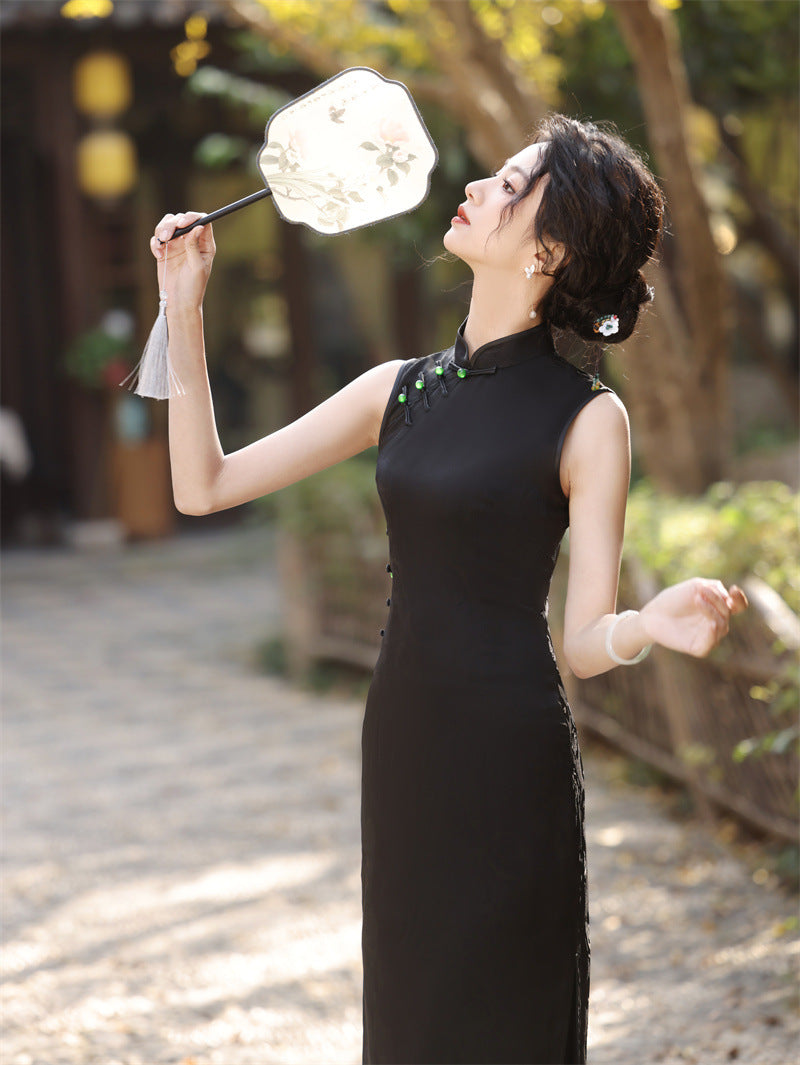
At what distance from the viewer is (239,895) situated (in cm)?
402

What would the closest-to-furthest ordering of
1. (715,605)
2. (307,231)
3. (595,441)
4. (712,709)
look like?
(715,605), (595,441), (712,709), (307,231)

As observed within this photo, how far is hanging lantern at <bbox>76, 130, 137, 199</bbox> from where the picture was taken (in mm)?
10023

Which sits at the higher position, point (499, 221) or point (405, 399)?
point (499, 221)

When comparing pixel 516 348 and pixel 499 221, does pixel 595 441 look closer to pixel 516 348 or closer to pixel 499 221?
pixel 516 348

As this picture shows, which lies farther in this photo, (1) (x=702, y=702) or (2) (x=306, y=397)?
(2) (x=306, y=397)

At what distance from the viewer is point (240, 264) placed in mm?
12367

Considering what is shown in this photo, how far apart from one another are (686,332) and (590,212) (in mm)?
4161

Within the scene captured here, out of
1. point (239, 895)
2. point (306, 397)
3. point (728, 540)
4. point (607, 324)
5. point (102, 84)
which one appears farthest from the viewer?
point (306, 397)

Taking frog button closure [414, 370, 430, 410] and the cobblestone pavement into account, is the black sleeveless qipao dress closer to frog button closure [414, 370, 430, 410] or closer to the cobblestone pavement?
frog button closure [414, 370, 430, 410]

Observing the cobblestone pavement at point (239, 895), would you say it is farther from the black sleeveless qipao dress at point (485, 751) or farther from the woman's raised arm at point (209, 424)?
the woman's raised arm at point (209, 424)

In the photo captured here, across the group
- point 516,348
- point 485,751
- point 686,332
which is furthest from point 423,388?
point 686,332

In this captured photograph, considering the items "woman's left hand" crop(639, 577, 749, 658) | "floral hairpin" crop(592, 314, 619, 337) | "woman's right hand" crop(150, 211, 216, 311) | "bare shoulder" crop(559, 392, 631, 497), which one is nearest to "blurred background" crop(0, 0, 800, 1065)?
"floral hairpin" crop(592, 314, 619, 337)

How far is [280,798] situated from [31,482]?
272 inches

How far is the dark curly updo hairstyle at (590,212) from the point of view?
5.82ft
